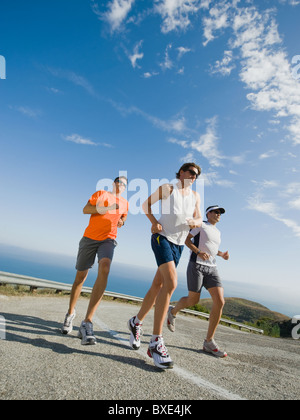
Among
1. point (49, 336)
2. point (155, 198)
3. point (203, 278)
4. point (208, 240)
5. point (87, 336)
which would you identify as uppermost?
point (155, 198)

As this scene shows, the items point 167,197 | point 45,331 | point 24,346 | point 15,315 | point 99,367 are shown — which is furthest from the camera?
point 15,315

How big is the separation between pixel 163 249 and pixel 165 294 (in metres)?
0.56

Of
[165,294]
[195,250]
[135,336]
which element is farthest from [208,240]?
[135,336]

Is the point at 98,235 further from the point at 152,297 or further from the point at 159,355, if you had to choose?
the point at 159,355

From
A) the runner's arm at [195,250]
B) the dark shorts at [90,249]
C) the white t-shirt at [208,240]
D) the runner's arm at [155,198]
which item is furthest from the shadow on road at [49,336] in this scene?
the white t-shirt at [208,240]

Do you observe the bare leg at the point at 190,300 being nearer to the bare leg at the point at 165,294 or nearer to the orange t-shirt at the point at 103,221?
the bare leg at the point at 165,294

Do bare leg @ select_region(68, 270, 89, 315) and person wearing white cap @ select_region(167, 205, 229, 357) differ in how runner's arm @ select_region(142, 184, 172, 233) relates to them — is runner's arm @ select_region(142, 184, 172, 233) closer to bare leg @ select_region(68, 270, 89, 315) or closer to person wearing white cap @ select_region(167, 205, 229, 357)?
person wearing white cap @ select_region(167, 205, 229, 357)

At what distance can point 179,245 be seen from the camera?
11.1 ft

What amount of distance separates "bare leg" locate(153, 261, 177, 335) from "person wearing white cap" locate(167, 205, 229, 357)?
3.82 ft

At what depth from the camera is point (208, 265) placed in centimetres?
419
